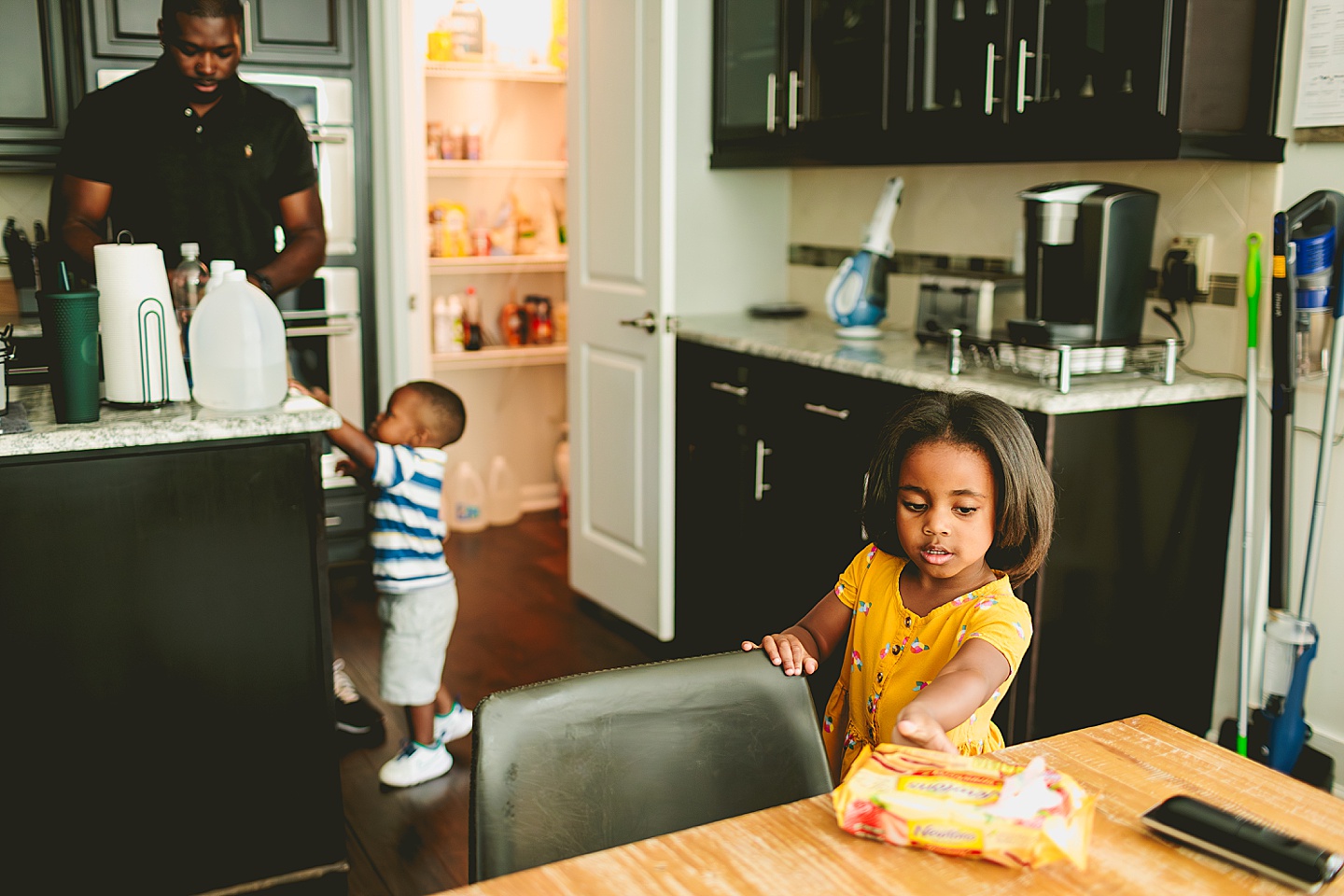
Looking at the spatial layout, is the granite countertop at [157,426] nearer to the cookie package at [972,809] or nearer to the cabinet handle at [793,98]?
the cookie package at [972,809]

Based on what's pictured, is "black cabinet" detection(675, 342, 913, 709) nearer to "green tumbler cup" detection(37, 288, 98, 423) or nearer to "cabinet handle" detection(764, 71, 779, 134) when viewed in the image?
"cabinet handle" detection(764, 71, 779, 134)

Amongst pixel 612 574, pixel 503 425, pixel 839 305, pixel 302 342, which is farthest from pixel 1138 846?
pixel 503 425

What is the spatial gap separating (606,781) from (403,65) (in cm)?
353

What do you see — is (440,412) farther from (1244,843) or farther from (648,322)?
(1244,843)

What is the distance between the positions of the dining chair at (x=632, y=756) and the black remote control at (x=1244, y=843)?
14.9 inches

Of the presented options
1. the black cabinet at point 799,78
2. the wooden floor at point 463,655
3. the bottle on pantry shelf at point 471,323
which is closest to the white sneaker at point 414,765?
A: the wooden floor at point 463,655

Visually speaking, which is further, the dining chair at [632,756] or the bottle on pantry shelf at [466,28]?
the bottle on pantry shelf at [466,28]

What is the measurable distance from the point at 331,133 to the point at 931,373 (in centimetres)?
239

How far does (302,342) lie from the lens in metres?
4.09

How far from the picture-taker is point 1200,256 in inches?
103

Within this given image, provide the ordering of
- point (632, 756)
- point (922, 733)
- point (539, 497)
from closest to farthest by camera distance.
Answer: point (922, 733) → point (632, 756) → point (539, 497)

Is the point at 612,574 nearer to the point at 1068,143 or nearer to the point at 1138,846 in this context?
the point at 1068,143

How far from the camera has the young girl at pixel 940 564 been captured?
1.38 metres

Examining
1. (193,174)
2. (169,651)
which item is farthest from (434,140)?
(169,651)
